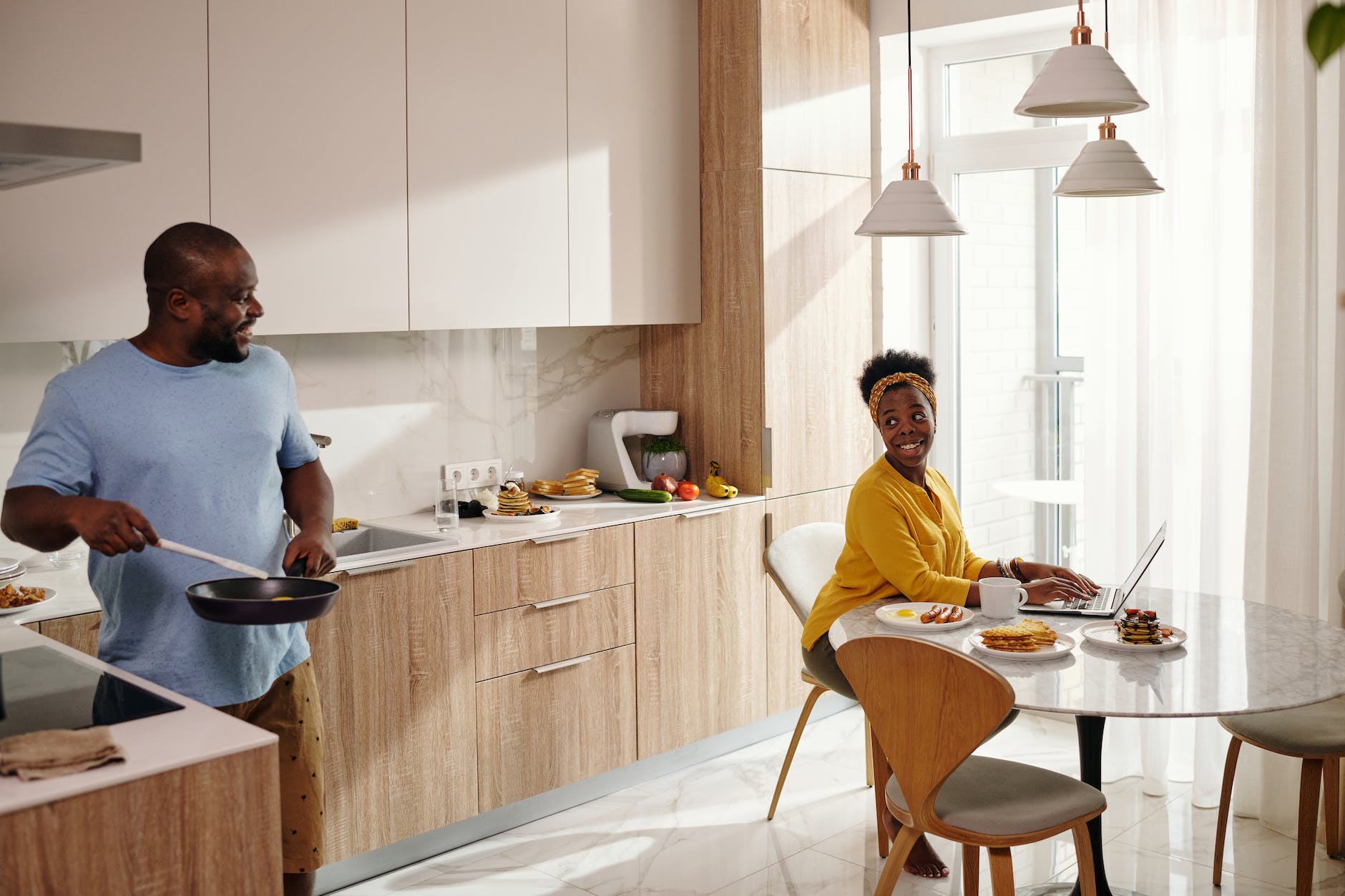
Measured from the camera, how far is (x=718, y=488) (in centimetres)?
399

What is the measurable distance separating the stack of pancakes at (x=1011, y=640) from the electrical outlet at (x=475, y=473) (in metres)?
1.89

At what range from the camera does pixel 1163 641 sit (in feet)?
8.11

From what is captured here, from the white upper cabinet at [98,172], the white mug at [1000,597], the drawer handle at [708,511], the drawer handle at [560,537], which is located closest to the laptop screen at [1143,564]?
the white mug at [1000,597]

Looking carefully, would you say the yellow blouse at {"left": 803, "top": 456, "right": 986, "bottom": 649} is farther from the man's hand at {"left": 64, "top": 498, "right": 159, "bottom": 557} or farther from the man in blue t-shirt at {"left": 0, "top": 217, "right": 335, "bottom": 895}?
the man's hand at {"left": 64, "top": 498, "right": 159, "bottom": 557}

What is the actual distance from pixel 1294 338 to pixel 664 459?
1.92 m

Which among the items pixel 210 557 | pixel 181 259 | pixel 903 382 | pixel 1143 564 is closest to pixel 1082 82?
pixel 903 382

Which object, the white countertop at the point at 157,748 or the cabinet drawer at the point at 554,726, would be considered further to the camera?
the cabinet drawer at the point at 554,726

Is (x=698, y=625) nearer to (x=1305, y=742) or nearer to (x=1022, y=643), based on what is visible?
(x=1022, y=643)

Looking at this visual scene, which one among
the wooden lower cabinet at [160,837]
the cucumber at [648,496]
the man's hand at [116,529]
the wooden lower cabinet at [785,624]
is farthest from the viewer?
the wooden lower cabinet at [785,624]

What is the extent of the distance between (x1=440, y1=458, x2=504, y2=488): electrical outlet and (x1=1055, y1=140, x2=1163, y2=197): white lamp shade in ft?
6.72

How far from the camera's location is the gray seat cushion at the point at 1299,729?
273 centimetres

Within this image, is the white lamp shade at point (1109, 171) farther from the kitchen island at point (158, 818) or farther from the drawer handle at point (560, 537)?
the kitchen island at point (158, 818)

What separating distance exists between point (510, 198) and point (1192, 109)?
6.52 ft

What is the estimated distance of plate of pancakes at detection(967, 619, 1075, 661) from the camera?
7.91 ft
